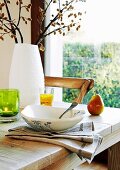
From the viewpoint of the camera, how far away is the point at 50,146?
3.48 ft

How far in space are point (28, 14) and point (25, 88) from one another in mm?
1642

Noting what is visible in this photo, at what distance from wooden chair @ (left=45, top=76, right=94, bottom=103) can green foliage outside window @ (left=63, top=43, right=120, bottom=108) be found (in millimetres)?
805

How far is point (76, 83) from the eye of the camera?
206cm

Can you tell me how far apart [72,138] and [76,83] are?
96 centimetres

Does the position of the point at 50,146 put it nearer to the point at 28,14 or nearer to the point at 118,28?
the point at 118,28

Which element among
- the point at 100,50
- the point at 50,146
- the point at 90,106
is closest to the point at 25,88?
the point at 90,106

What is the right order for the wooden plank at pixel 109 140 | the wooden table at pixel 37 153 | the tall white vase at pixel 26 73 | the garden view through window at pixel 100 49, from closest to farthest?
1. the wooden table at pixel 37 153
2. the wooden plank at pixel 109 140
3. the tall white vase at pixel 26 73
4. the garden view through window at pixel 100 49

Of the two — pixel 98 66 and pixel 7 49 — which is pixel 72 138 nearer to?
pixel 98 66

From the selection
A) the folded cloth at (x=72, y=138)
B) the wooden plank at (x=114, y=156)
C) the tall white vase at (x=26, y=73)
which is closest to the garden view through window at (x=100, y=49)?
the wooden plank at (x=114, y=156)

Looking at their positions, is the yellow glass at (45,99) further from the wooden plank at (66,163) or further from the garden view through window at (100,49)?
the garden view through window at (100,49)

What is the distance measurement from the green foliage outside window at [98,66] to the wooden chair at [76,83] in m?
0.80

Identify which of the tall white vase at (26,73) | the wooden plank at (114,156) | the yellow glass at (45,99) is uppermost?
the tall white vase at (26,73)

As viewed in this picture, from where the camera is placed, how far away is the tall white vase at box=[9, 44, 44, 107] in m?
1.65

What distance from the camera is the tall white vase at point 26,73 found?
1652 millimetres
